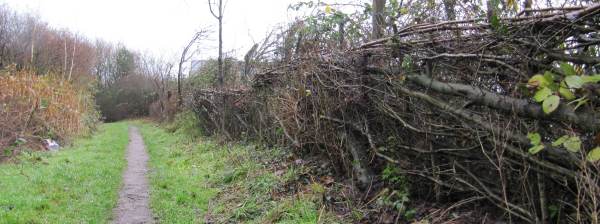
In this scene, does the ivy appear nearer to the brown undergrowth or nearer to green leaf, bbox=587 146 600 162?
green leaf, bbox=587 146 600 162

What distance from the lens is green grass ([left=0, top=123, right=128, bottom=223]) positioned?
6.55 meters

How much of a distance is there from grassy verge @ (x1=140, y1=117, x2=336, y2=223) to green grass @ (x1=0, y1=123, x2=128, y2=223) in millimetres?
833

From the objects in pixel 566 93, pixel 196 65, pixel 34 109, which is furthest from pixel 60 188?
pixel 196 65

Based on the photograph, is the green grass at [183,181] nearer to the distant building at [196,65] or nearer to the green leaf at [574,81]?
the green leaf at [574,81]

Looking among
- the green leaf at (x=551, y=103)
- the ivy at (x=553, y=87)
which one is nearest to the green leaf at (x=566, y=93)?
the ivy at (x=553, y=87)

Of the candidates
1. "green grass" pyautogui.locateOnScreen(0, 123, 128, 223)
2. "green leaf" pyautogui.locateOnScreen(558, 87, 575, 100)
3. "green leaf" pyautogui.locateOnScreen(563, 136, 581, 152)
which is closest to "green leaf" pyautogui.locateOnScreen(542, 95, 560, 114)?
"green leaf" pyautogui.locateOnScreen(558, 87, 575, 100)

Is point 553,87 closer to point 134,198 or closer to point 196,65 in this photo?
point 134,198

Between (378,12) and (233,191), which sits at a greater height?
(378,12)

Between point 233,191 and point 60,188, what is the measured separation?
124 inches

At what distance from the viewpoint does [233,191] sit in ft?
25.8

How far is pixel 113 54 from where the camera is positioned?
47781 millimetres

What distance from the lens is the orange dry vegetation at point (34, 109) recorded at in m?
12.2

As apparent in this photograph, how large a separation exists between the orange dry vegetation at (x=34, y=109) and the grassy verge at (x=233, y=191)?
13.0 ft

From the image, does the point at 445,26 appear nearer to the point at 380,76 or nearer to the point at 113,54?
the point at 380,76
